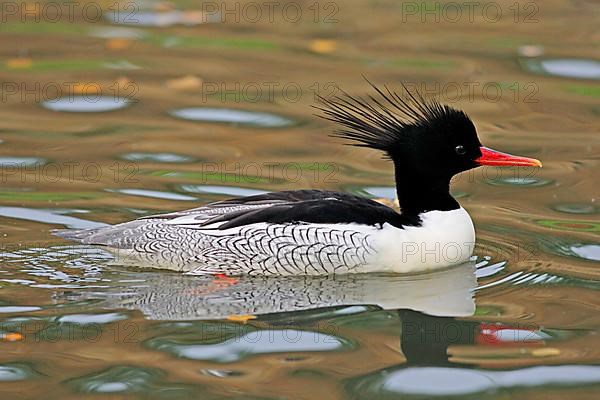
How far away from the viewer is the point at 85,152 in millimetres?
12031

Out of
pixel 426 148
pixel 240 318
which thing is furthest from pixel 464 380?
pixel 426 148

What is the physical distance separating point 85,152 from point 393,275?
3926 millimetres

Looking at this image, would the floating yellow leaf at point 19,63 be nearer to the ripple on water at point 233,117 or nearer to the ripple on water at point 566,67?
the ripple on water at point 233,117

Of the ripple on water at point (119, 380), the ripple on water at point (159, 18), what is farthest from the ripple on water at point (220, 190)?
the ripple on water at point (159, 18)

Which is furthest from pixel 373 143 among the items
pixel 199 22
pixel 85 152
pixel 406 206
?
pixel 199 22

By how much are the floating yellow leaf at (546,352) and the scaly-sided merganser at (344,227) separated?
159 centimetres

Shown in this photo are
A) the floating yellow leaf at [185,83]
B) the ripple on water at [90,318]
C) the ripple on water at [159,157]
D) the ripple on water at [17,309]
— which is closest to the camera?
the ripple on water at [90,318]

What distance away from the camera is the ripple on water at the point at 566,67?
14594 mm

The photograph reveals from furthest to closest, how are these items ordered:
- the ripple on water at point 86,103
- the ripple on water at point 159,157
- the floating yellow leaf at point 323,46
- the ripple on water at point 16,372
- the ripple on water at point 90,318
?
the floating yellow leaf at point 323,46 → the ripple on water at point 86,103 → the ripple on water at point 159,157 → the ripple on water at point 90,318 → the ripple on water at point 16,372

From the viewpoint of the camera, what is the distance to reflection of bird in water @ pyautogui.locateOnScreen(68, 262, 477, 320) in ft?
28.1

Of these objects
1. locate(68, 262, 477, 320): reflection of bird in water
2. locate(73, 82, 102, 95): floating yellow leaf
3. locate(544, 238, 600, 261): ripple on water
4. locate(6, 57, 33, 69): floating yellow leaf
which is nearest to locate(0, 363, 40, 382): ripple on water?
locate(68, 262, 477, 320): reflection of bird in water

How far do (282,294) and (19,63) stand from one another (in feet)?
23.6

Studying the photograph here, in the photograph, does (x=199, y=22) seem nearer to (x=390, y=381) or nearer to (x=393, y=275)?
(x=393, y=275)

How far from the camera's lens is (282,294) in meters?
8.88
